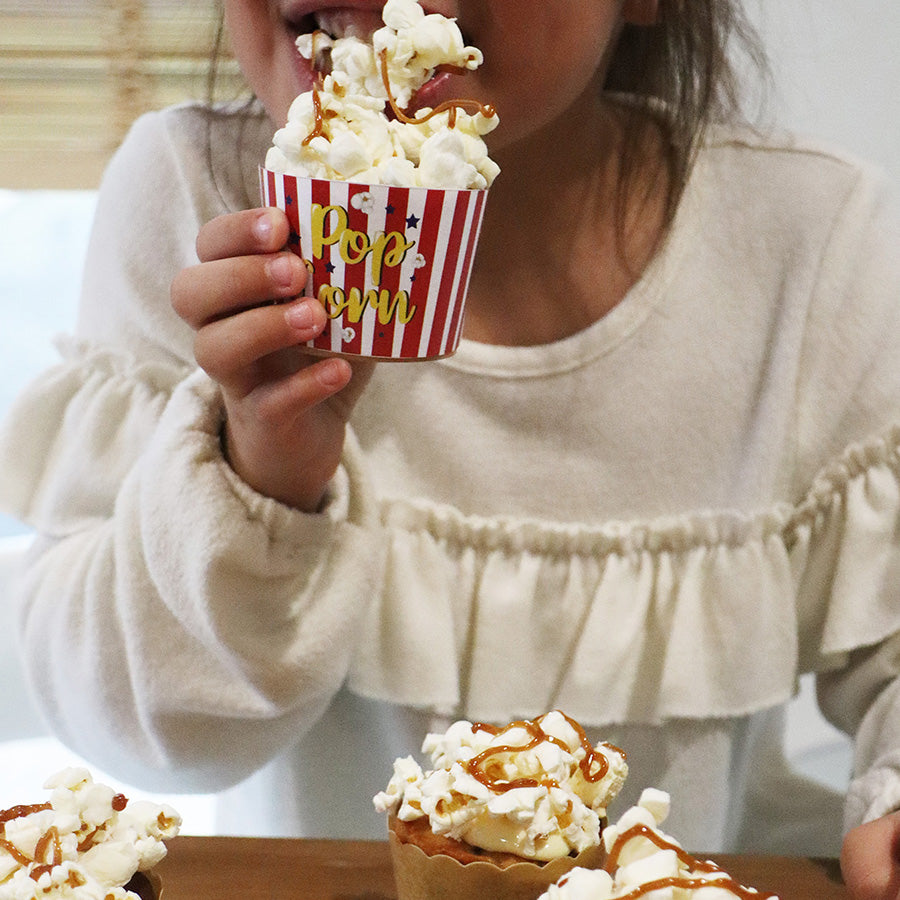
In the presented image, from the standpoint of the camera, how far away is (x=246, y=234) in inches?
31.1

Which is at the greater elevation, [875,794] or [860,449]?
[860,449]

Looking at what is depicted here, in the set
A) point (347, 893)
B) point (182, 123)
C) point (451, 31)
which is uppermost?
point (451, 31)

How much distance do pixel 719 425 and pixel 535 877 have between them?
673 millimetres

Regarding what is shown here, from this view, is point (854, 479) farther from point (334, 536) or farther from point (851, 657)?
point (334, 536)

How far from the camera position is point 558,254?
127 centimetres

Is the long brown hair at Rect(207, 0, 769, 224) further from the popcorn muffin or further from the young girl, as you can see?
the popcorn muffin

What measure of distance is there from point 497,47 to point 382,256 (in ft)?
0.98

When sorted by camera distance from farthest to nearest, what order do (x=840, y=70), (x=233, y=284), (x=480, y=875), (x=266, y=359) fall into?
(x=840, y=70) → (x=266, y=359) → (x=233, y=284) → (x=480, y=875)

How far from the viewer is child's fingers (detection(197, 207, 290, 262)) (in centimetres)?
77

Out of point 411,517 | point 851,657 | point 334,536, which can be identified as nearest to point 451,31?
point 334,536

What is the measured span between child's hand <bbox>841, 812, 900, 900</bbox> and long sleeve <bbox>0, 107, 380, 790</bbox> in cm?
46

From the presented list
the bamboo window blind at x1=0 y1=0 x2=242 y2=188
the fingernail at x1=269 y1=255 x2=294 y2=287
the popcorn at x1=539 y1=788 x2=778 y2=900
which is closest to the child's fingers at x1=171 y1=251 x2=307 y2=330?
the fingernail at x1=269 y1=255 x2=294 y2=287

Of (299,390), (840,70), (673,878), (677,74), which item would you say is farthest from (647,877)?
(840,70)

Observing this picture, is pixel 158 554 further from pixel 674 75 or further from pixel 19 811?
pixel 674 75
